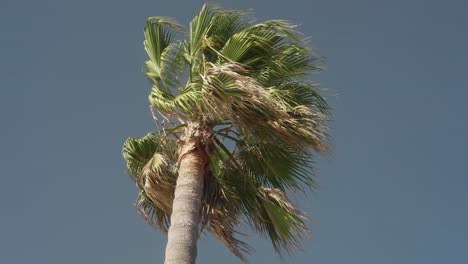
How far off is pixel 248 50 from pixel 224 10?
761 mm

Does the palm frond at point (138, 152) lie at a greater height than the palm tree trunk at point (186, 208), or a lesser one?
greater

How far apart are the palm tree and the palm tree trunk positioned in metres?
0.02

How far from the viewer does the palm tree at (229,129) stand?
8.40 meters

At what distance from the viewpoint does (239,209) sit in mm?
9344

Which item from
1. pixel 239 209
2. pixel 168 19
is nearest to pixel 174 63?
pixel 168 19

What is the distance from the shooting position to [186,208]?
7965mm

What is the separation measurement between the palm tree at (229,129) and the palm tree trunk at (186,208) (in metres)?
0.02

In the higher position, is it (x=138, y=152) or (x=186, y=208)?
(x=138, y=152)

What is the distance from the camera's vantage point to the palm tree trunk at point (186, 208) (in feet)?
24.6

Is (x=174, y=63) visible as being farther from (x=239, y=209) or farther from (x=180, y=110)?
(x=239, y=209)

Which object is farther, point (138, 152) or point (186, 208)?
point (138, 152)

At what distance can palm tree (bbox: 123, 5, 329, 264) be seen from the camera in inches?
331

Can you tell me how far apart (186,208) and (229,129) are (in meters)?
1.45

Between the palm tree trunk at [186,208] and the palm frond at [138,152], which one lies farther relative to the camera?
the palm frond at [138,152]
